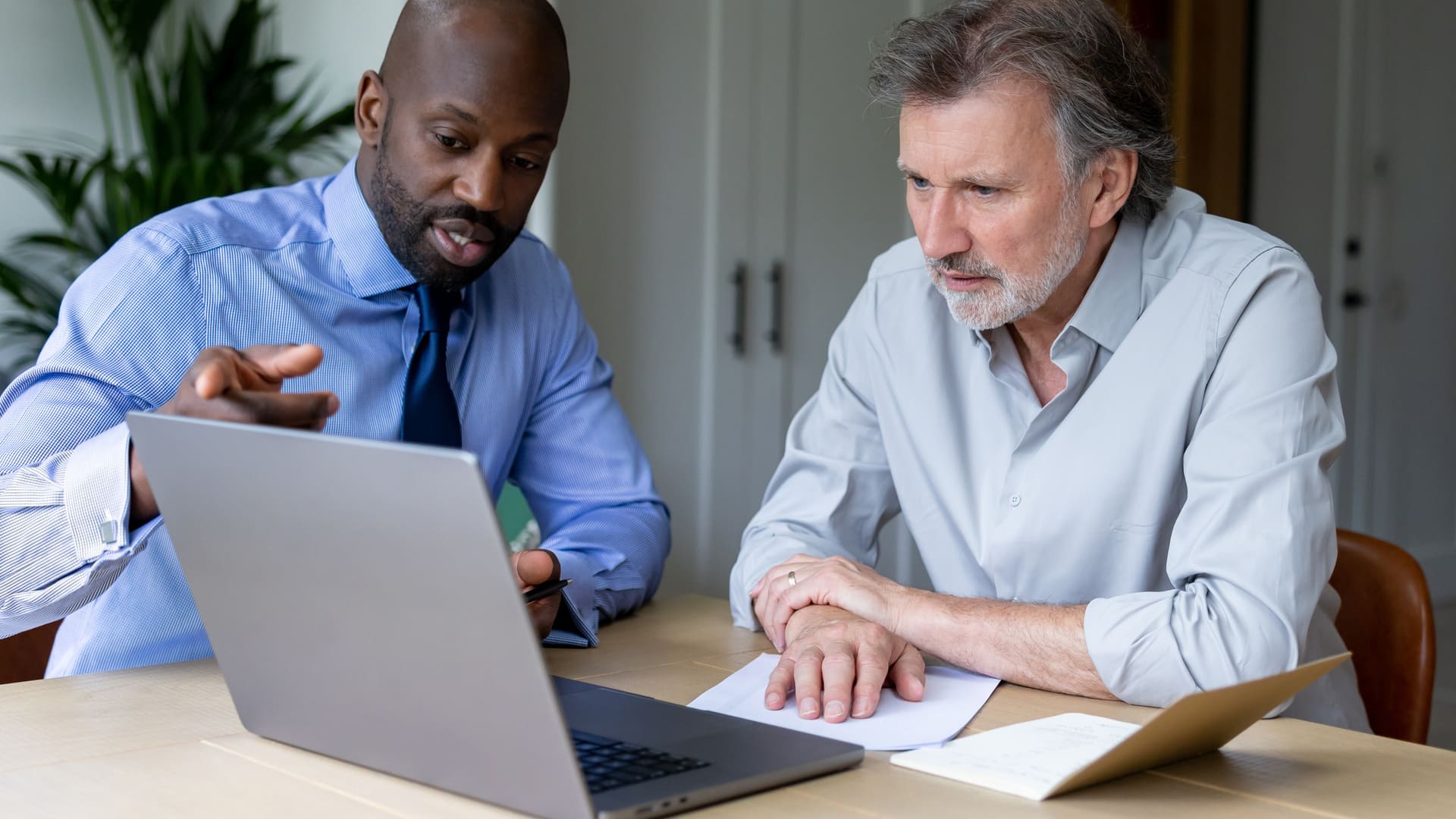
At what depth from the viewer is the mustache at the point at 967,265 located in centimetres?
148

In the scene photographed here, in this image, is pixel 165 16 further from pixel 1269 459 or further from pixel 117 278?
pixel 1269 459

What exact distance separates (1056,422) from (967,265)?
20cm

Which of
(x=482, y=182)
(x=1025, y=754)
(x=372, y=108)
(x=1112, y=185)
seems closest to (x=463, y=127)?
(x=482, y=182)

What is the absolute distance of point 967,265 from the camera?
149 cm

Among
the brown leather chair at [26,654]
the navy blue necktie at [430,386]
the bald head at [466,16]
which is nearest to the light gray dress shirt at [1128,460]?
the navy blue necktie at [430,386]

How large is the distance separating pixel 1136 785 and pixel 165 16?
3.20 m

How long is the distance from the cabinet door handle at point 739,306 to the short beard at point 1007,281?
6.84 feet

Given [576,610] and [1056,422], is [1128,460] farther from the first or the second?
[576,610]

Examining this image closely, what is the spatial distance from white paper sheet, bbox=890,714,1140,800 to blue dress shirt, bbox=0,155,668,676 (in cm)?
50

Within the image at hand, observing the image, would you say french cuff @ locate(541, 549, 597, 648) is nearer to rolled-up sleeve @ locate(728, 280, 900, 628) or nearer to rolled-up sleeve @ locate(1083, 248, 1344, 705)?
rolled-up sleeve @ locate(728, 280, 900, 628)

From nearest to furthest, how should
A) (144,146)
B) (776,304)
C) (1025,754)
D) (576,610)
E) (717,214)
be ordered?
(1025,754)
(576,610)
(144,146)
(717,214)
(776,304)

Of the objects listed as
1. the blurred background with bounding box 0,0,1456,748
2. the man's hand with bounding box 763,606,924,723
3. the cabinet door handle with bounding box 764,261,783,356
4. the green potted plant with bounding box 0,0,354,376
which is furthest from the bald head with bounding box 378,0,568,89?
the cabinet door handle with bounding box 764,261,783,356

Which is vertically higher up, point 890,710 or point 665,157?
point 665,157

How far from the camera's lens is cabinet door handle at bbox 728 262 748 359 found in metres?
3.59
